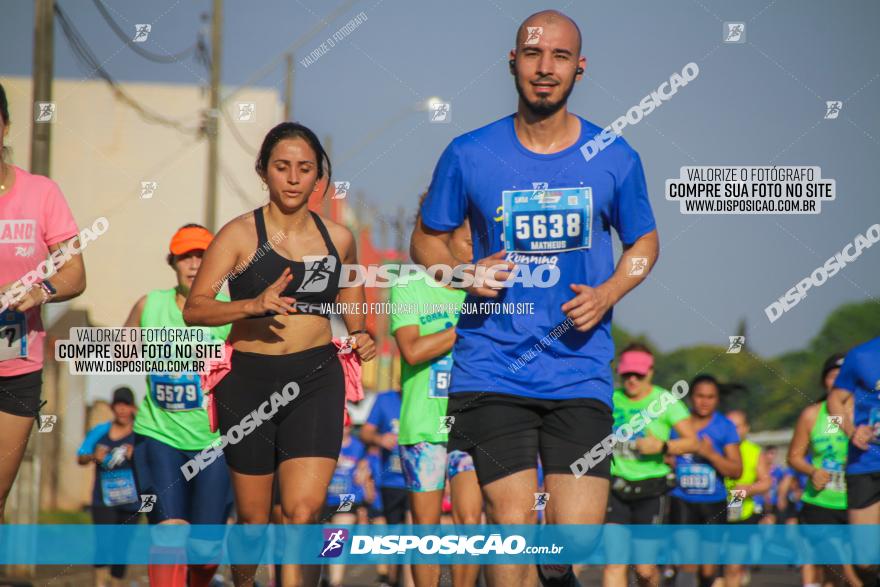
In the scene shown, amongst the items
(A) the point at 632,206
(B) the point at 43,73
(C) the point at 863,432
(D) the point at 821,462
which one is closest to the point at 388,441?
(D) the point at 821,462

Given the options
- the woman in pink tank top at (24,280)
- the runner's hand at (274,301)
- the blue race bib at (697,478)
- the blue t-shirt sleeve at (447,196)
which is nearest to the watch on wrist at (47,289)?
the woman in pink tank top at (24,280)

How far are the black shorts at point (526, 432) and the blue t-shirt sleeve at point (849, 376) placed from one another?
3.15 metres

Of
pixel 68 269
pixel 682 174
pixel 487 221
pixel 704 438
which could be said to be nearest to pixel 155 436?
pixel 68 269

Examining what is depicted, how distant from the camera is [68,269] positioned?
685 cm

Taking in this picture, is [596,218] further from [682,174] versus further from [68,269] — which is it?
[682,174]

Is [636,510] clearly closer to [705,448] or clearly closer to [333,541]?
[705,448]

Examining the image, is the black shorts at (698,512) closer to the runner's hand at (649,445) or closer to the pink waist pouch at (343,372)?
the runner's hand at (649,445)

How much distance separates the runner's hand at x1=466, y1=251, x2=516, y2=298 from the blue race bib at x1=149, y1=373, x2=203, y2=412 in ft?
10.4

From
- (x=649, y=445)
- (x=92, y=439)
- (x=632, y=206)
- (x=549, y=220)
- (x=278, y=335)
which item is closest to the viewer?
(x=549, y=220)

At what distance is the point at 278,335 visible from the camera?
6.93 metres

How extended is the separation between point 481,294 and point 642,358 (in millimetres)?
5482

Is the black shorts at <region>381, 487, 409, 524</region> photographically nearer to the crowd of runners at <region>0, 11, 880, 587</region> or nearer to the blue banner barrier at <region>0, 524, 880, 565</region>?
the blue banner barrier at <region>0, 524, 880, 565</region>

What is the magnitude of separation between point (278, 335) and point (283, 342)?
0.14ft

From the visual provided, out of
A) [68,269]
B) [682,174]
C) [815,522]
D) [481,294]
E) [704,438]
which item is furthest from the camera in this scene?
[704,438]
